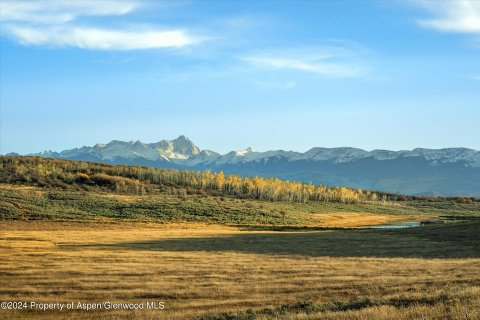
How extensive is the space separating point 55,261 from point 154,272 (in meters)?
10.6

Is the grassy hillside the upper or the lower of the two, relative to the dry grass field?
lower

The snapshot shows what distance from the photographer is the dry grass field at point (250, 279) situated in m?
21.5

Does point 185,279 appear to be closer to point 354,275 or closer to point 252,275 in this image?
point 252,275

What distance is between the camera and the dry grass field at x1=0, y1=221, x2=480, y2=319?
21.5 meters

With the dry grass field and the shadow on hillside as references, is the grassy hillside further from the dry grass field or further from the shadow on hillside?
the dry grass field

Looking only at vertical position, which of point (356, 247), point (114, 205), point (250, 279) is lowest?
point (114, 205)

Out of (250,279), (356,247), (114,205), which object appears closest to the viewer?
(250,279)

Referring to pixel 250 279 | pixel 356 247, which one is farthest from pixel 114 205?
pixel 250 279

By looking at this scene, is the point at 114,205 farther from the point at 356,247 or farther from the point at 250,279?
the point at 250,279

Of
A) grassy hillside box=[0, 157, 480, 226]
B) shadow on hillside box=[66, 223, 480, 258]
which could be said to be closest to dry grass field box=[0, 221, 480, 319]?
shadow on hillside box=[66, 223, 480, 258]

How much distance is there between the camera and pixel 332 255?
46.0 metres

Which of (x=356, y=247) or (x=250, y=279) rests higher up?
(x=250, y=279)

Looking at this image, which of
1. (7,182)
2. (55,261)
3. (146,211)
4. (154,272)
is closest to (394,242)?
(154,272)

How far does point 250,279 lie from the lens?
3156cm
